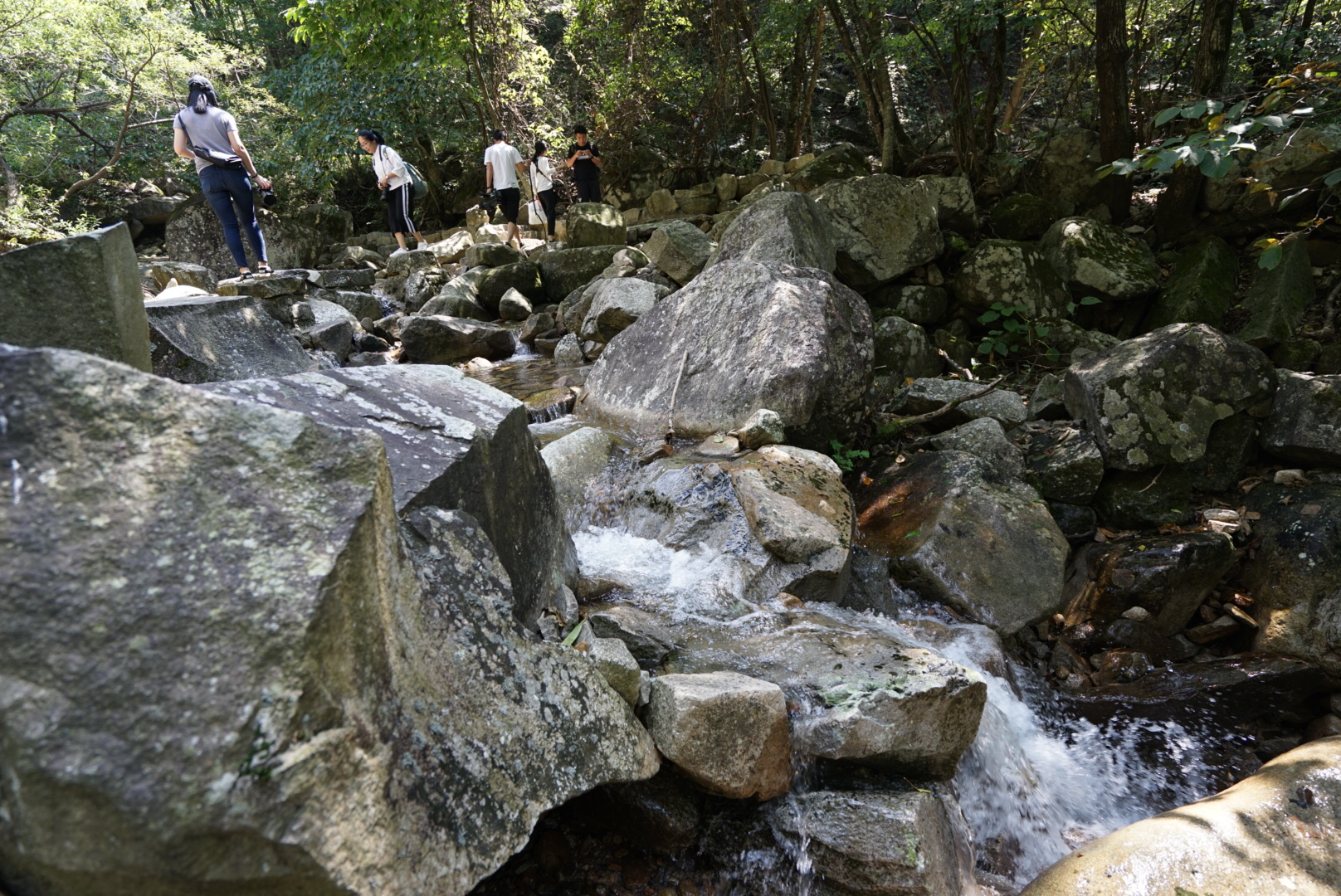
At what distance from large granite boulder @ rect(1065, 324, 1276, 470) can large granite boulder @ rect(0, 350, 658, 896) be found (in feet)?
15.7

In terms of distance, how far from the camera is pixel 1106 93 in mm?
7516

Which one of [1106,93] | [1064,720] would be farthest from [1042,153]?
[1064,720]

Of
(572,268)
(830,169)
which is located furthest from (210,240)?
(830,169)

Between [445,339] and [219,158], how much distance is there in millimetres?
2772

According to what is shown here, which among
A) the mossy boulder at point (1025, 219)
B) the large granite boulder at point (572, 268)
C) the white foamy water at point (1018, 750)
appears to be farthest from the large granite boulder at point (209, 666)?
the large granite boulder at point (572, 268)

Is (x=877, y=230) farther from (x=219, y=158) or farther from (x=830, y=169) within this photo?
(x=219, y=158)

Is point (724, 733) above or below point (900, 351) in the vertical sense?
below

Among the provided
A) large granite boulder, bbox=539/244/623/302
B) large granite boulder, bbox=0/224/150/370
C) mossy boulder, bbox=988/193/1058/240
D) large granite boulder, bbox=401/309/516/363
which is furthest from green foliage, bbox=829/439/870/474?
large granite boulder, bbox=539/244/623/302

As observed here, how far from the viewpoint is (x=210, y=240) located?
13914 millimetres

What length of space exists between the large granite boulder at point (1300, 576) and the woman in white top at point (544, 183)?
33.3 ft

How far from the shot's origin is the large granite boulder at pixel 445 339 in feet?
27.0

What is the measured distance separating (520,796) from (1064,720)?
3.03 meters

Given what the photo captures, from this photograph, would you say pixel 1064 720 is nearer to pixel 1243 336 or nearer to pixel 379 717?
pixel 379 717

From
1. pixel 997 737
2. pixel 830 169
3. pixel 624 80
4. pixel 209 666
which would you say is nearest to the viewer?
pixel 209 666
